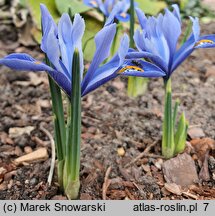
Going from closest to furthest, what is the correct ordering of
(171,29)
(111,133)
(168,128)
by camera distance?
(171,29), (168,128), (111,133)

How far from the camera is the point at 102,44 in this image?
1.26 meters

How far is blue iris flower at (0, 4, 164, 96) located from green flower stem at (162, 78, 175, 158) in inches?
9.1

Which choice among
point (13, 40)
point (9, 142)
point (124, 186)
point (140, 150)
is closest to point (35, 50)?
point (13, 40)

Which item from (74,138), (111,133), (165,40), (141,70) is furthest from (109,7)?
(74,138)

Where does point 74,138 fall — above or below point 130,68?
below

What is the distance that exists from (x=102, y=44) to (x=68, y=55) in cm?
12

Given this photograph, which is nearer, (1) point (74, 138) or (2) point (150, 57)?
(1) point (74, 138)

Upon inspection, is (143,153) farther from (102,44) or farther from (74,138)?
(102,44)

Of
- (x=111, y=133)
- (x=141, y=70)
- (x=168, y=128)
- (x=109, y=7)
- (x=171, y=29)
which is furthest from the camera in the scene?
(x=109, y=7)

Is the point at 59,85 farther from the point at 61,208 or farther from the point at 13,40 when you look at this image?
the point at 13,40

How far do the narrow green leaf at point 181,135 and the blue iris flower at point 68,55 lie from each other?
36cm

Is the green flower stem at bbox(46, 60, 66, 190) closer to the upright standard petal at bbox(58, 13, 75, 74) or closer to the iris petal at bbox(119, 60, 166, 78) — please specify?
the upright standard petal at bbox(58, 13, 75, 74)

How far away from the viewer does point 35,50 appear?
2.84m

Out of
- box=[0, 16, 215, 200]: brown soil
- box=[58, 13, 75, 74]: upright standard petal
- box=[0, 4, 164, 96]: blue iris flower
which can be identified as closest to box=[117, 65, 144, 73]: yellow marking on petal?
box=[0, 4, 164, 96]: blue iris flower
